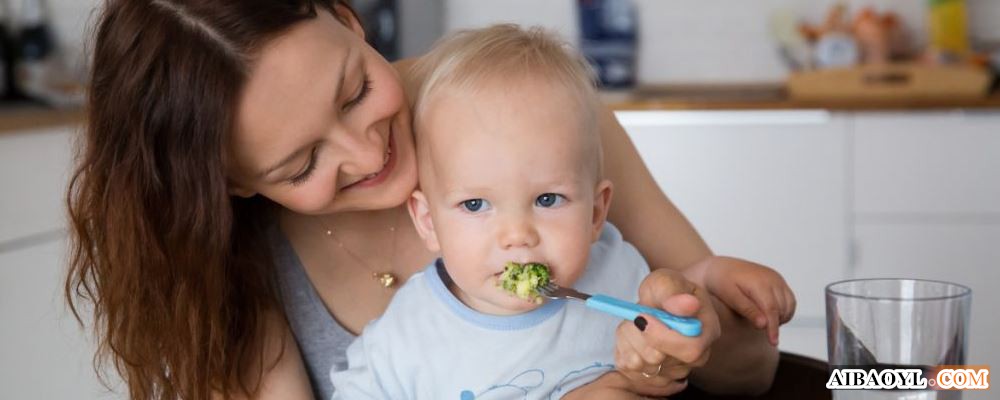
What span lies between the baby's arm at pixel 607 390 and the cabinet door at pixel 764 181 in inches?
80.3

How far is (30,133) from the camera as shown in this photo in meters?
2.73

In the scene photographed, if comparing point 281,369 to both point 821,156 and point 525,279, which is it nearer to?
point 525,279

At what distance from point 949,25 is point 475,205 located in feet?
8.70

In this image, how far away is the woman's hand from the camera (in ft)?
3.56

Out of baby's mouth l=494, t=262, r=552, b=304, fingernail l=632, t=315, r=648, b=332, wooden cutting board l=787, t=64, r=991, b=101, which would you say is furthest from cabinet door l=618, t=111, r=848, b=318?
fingernail l=632, t=315, r=648, b=332

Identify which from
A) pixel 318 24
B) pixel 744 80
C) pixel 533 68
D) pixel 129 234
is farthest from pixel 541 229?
pixel 744 80

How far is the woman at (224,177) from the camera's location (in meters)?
1.28

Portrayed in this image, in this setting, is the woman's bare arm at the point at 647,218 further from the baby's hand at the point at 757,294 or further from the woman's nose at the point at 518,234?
the woman's nose at the point at 518,234

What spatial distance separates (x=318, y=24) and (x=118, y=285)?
0.38m

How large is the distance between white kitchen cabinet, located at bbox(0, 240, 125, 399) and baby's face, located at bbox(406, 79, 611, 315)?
1.65 meters

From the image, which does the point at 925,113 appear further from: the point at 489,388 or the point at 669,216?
the point at 489,388

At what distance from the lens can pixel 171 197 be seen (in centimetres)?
134

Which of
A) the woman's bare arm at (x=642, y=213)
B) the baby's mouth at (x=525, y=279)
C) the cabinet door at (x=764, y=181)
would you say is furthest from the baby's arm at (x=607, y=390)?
the cabinet door at (x=764, y=181)

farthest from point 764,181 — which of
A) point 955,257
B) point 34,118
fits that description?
point 34,118
